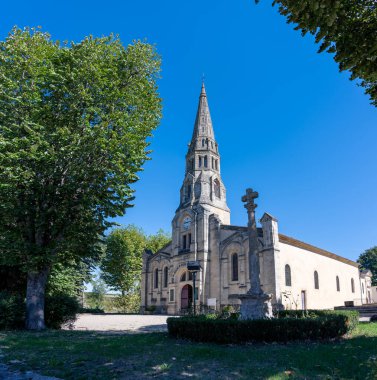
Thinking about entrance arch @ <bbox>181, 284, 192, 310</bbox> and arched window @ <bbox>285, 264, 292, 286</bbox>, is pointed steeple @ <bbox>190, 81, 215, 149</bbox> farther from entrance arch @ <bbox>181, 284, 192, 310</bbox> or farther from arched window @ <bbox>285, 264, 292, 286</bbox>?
arched window @ <bbox>285, 264, 292, 286</bbox>

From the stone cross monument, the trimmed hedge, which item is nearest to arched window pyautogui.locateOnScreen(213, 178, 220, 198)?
the stone cross monument

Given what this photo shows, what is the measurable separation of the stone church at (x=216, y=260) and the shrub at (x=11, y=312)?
16091 millimetres

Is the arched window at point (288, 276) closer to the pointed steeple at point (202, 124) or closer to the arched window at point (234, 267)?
the arched window at point (234, 267)

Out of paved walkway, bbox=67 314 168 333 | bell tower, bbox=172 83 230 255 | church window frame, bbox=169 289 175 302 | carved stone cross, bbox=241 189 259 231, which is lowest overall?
paved walkway, bbox=67 314 168 333

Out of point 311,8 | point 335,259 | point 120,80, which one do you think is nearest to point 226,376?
point 311,8

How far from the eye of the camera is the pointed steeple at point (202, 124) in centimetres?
4172

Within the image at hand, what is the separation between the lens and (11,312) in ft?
51.8

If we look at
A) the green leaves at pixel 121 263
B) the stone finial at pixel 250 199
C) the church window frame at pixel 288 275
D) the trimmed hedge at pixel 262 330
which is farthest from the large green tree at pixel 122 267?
the trimmed hedge at pixel 262 330

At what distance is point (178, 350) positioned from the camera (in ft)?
30.2

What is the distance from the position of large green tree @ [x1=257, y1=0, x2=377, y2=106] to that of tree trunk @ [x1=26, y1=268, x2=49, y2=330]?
15449mm

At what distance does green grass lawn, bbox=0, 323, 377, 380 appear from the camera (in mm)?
6637

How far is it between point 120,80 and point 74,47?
256 centimetres

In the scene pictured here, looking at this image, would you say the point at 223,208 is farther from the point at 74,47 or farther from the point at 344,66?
the point at 344,66

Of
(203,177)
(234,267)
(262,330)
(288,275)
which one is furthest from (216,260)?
(262,330)
